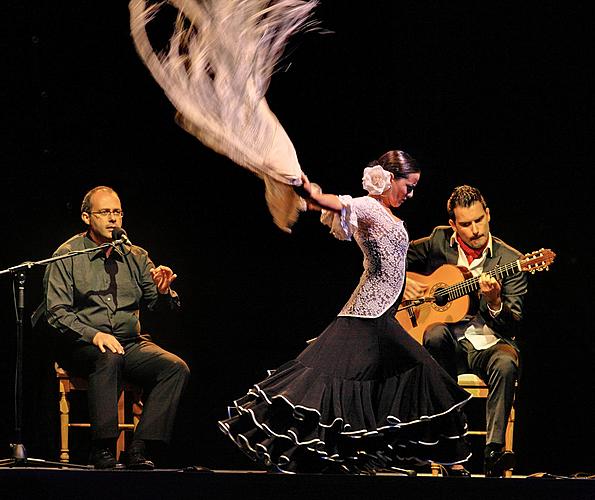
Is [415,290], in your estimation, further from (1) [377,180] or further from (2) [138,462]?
(2) [138,462]

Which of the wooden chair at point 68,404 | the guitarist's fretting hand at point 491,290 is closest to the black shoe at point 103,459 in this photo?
the wooden chair at point 68,404

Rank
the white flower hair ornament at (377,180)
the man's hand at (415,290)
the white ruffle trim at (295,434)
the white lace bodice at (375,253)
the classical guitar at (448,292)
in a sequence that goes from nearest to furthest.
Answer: the white ruffle trim at (295,434) < the white lace bodice at (375,253) < the white flower hair ornament at (377,180) < the classical guitar at (448,292) < the man's hand at (415,290)

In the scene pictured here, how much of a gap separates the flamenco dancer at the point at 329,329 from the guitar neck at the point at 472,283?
2.96 ft

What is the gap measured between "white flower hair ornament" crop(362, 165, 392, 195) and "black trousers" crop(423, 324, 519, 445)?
3.40 feet

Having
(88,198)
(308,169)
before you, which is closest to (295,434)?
(88,198)

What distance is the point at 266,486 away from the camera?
423 centimetres

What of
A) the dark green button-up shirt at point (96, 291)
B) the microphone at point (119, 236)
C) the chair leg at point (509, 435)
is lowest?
the chair leg at point (509, 435)

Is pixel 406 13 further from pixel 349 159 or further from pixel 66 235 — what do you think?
pixel 66 235

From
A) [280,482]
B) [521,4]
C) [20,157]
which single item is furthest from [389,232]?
[20,157]

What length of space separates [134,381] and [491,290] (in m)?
1.68

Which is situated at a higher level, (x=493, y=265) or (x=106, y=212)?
(x=106, y=212)

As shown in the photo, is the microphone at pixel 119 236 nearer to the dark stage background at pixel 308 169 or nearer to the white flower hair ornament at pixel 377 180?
the dark stage background at pixel 308 169

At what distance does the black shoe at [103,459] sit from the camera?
4938 mm

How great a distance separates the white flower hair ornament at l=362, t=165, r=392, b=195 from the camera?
4.68 meters
